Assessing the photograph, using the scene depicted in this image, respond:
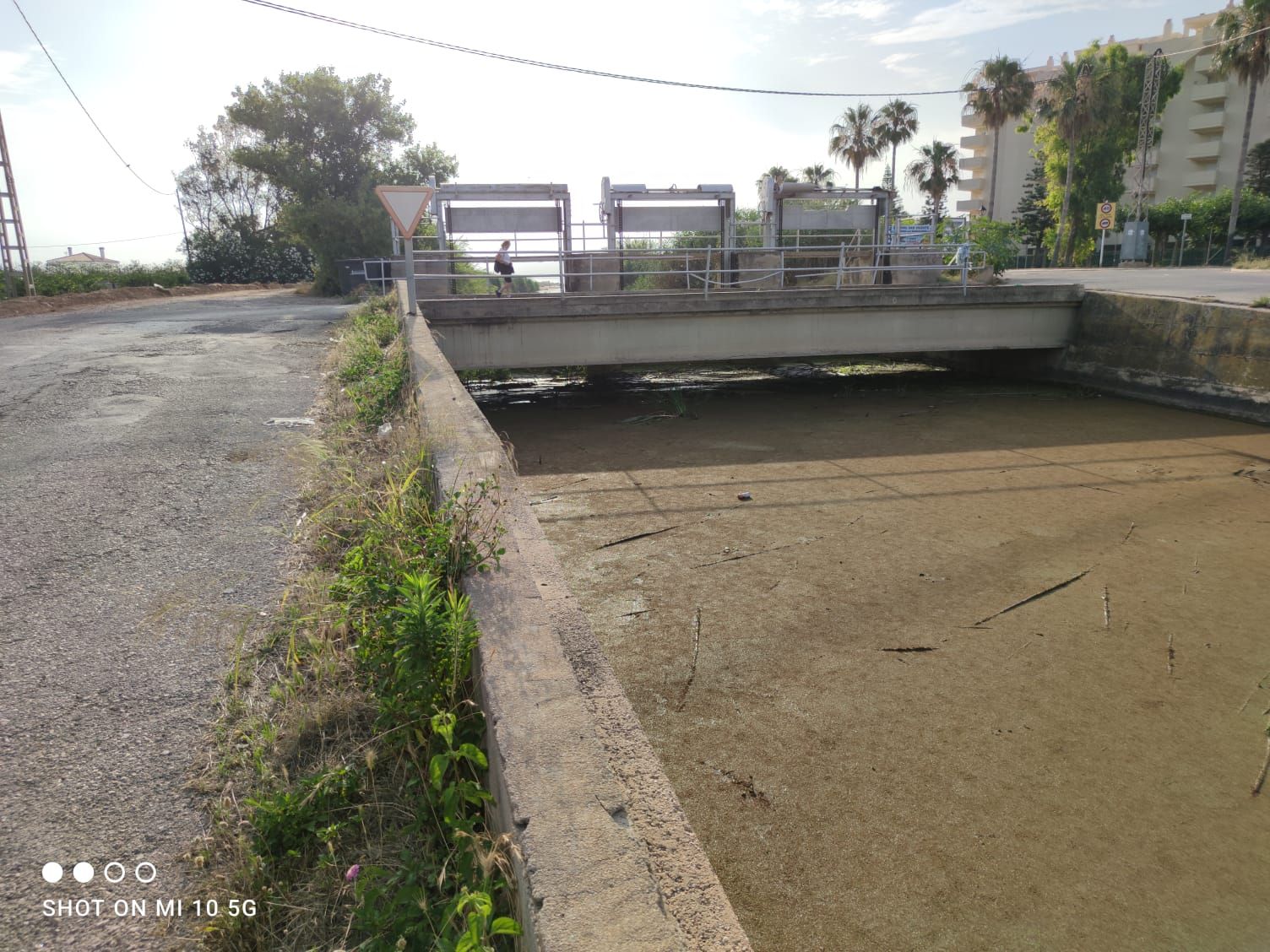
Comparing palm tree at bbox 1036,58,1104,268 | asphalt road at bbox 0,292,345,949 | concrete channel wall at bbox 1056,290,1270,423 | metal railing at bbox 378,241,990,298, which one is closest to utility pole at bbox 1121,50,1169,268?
palm tree at bbox 1036,58,1104,268

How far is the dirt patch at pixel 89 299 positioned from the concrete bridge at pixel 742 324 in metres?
12.1

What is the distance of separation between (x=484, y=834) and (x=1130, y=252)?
149ft

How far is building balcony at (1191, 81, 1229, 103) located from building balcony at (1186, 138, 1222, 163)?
2835 mm

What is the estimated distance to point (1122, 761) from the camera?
4395mm

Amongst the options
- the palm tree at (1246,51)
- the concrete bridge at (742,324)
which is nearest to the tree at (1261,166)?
the palm tree at (1246,51)

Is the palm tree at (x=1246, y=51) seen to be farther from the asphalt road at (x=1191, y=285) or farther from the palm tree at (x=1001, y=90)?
the asphalt road at (x=1191, y=285)

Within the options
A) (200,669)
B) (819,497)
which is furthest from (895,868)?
(819,497)

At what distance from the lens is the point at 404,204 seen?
11406 mm

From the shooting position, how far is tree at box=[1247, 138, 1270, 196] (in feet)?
175

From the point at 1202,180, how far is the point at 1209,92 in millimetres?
6553

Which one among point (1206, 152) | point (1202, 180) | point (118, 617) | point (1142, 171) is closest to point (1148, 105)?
point (1142, 171)

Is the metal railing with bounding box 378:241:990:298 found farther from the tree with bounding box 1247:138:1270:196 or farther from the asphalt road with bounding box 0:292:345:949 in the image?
the tree with bounding box 1247:138:1270:196

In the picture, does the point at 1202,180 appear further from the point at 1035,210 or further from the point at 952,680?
the point at 952,680

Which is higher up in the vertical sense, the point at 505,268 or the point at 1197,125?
the point at 1197,125
